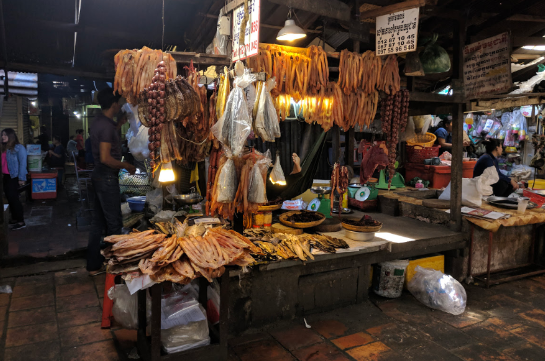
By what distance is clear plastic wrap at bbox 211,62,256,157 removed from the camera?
341cm

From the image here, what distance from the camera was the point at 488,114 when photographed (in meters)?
11.3

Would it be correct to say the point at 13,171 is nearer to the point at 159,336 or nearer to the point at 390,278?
the point at 159,336

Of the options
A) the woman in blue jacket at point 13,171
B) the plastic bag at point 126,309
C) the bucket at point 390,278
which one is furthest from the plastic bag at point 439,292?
the woman in blue jacket at point 13,171

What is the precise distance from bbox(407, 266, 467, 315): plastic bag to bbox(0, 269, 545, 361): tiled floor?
0.35 ft

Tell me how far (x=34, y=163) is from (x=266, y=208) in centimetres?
1014

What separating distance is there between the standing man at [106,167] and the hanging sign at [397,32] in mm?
3771

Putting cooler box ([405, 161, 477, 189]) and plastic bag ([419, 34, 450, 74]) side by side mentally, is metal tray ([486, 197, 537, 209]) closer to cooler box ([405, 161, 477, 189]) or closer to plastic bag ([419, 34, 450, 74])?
cooler box ([405, 161, 477, 189])

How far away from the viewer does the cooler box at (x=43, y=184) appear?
11.8 metres

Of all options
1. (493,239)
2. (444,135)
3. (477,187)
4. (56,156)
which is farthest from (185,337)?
(56,156)

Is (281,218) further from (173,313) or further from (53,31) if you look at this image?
(53,31)

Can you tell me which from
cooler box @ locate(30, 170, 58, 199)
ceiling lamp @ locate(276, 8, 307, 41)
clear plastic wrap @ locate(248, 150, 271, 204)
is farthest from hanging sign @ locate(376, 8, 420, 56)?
cooler box @ locate(30, 170, 58, 199)

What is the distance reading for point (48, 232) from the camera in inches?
307

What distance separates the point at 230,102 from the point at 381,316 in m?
3.34

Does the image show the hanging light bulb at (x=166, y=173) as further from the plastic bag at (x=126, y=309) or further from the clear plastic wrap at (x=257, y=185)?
the plastic bag at (x=126, y=309)
